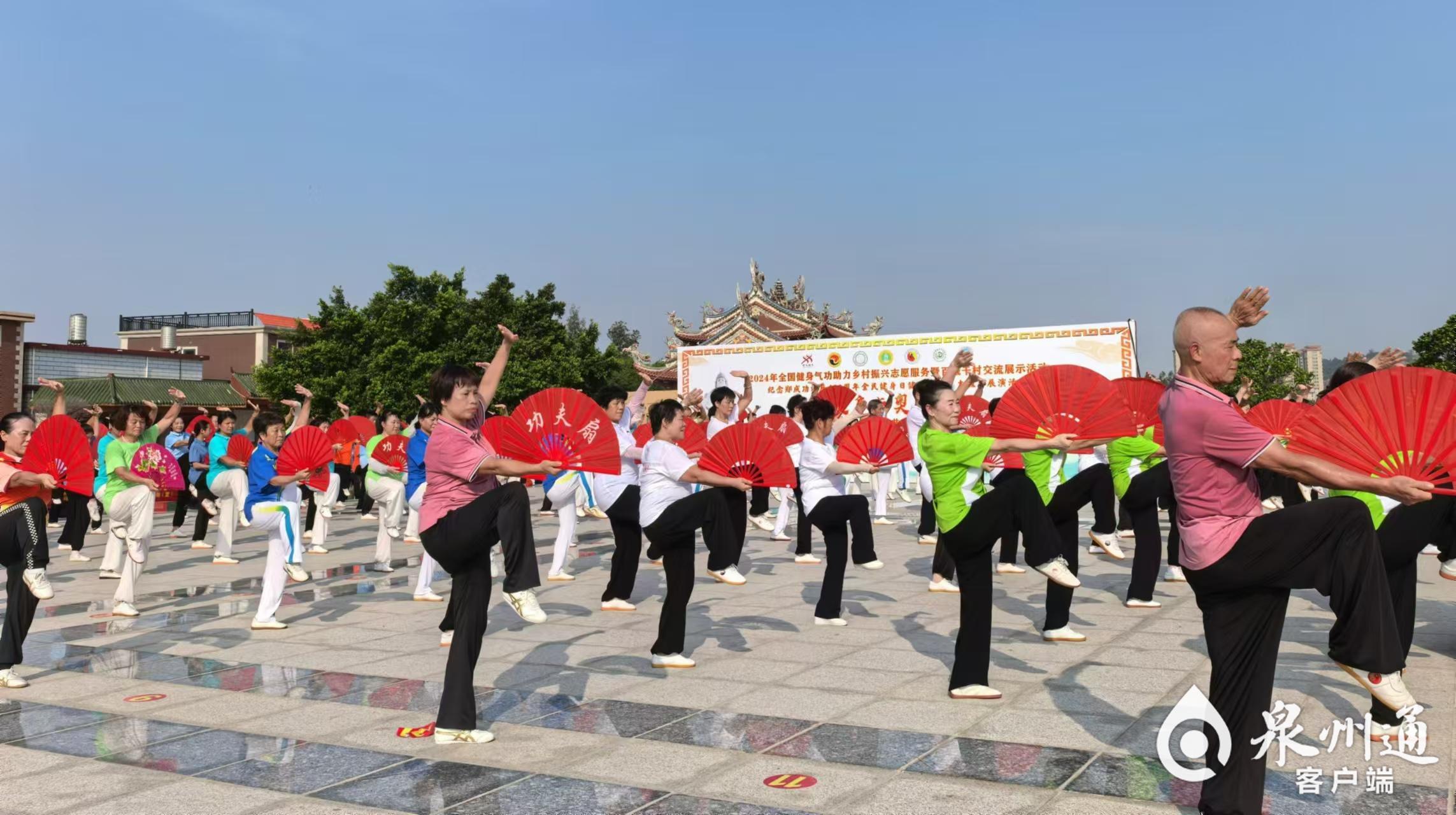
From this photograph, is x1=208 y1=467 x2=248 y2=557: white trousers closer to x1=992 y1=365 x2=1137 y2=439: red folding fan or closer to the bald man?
x1=992 y1=365 x2=1137 y2=439: red folding fan

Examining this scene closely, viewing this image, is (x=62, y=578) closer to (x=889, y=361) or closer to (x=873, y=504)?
(x=873, y=504)

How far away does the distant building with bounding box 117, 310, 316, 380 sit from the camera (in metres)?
60.6

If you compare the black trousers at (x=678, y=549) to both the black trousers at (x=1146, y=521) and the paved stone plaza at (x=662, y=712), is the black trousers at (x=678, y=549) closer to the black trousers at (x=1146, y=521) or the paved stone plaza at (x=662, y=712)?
Answer: the paved stone plaza at (x=662, y=712)

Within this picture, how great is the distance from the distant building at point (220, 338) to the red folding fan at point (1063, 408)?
5811cm

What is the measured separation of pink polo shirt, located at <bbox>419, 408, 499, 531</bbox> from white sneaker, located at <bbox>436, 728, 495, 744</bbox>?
0.91m

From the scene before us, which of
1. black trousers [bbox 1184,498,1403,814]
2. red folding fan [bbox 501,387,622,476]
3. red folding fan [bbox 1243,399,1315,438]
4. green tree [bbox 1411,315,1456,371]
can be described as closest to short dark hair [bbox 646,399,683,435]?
red folding fan [bbox 501,387,622,476]

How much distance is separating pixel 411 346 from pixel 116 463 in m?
23.9

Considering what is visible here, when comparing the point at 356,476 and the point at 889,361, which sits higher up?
the point at 889,361

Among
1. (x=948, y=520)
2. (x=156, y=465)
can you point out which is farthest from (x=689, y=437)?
(x=948, y=520)

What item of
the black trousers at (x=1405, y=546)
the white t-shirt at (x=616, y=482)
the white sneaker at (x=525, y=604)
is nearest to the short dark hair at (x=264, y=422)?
the white t-shirt at (x=616, y=482)

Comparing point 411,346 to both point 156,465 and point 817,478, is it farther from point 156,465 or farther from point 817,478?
point 817,478

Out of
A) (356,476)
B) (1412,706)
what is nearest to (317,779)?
(1412,706)

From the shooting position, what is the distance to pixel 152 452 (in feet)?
31.7

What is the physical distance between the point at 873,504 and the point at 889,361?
7.00m
